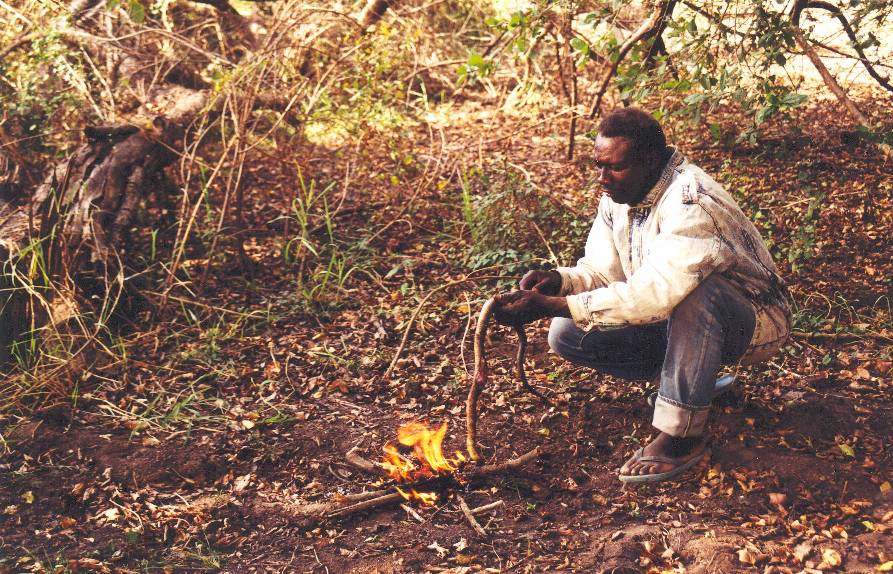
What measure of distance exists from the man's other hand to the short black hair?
60 centimetres

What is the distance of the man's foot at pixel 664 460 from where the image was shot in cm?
295

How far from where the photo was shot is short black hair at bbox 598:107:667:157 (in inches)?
110

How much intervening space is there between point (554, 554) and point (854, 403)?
5.30 feet

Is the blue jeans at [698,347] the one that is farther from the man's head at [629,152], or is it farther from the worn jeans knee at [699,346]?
the man's head at [629,152]

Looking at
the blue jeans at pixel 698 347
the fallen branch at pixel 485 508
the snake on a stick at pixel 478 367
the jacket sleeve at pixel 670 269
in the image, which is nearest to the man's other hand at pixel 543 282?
the snake on a stick at pixel 478 367

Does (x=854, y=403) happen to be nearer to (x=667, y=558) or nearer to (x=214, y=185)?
(x=667, y=558)

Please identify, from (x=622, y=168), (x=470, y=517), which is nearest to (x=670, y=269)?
(x=622, y=168)

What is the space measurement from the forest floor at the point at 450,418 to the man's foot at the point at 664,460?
0.20ft

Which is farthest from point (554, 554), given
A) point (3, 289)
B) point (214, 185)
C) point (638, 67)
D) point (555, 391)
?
point (214, 185)

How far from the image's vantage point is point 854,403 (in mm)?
3350

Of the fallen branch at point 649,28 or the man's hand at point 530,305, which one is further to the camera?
the fallen branch at point 649,28

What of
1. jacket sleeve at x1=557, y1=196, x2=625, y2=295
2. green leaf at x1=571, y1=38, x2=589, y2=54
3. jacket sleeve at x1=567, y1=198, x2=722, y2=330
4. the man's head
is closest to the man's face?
the man's head

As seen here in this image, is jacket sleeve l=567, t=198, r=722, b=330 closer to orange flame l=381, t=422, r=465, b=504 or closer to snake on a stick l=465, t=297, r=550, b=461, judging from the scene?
snake on a stick l=465, t=297, r=550, b=461

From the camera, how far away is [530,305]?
284 centimetres
